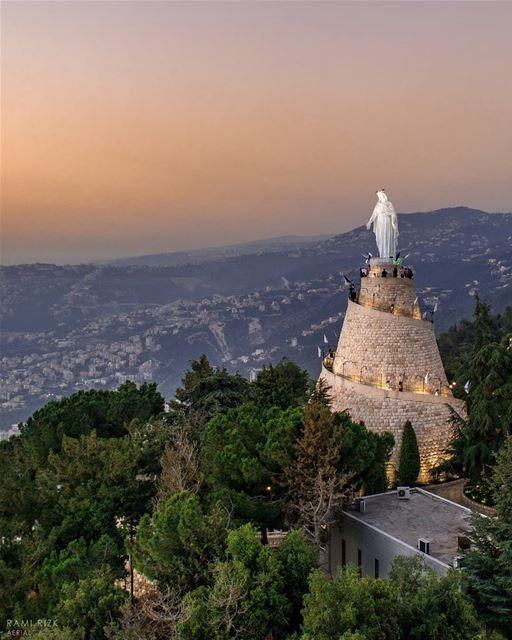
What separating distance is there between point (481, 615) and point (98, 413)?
809 inches

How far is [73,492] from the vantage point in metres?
20.0

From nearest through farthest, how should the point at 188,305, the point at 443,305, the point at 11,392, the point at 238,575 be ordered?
1. the point at 238,575
2. the point at 11,392
3. the point at 443,305
4. the point at 188,305

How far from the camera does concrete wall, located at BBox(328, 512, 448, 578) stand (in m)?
→ 18.0

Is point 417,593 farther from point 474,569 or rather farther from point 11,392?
point 11,392

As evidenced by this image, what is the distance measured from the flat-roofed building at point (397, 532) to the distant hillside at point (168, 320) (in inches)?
2796

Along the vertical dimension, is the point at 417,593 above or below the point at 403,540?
above

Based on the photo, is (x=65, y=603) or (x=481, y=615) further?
(x=481, y=615)

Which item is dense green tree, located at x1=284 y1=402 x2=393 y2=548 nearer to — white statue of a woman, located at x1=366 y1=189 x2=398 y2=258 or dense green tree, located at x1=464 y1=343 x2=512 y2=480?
dense green tree, located at x1=464 y1=343 x2=512 y2=480

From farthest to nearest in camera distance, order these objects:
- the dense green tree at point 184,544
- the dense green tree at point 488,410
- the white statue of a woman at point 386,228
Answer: the white statue of a woman at point 386,228 → the dense green tree at point 488,410 → the dense green tree at point 184,544

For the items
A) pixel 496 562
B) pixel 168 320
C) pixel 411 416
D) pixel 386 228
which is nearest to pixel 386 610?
pixel 496 562

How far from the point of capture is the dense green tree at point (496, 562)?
552 inches

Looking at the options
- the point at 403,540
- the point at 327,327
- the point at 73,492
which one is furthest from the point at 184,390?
the point at 327,327

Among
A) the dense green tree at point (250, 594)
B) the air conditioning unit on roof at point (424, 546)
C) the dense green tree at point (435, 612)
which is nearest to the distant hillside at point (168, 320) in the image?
the air conditioning unit on roof at point (424, 546)

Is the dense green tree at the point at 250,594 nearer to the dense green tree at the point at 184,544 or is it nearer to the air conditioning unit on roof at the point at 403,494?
the dense green tree at the point at 184,544
